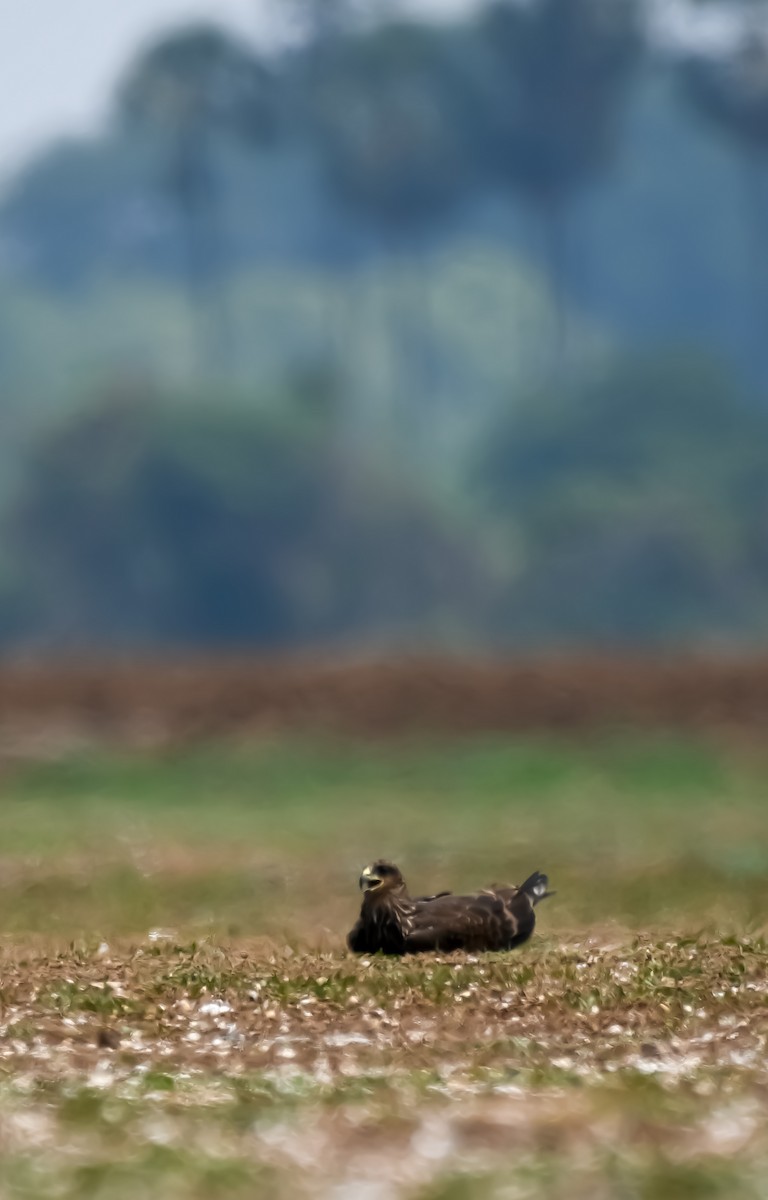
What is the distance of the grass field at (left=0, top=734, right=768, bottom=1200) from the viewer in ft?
29.1

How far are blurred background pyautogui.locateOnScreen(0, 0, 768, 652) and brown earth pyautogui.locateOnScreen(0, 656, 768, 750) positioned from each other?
22.7 metres

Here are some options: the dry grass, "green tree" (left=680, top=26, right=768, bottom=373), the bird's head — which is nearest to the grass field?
the dry grass

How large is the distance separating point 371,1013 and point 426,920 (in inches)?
76.2

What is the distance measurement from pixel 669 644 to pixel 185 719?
52.8 ft

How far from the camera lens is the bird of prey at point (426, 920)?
586 inches

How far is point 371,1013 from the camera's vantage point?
13.2 m

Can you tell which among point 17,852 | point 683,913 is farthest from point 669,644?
point 683,913

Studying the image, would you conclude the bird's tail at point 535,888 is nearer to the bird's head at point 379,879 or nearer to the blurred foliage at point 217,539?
the bird's head at point 379,879

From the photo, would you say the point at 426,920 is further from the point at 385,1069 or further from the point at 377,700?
the point at 377,700

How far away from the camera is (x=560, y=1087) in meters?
10.7

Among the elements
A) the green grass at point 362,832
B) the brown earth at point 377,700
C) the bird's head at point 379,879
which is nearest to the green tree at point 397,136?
the brown earth at point 377,700

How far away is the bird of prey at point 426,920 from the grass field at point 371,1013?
0.30m

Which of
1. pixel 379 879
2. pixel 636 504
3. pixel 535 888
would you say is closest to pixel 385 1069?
pixel 379 879

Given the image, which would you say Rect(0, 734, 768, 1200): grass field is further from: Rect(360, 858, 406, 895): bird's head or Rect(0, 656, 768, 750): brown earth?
Rect(0, 656, 768, 750): brown earth
